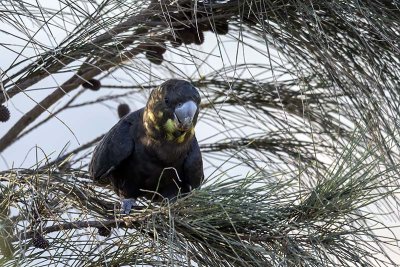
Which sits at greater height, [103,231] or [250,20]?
[250,20]

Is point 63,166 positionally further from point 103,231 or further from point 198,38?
point 103,231

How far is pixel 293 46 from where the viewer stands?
2385mm

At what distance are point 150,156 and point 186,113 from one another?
0.86 feet

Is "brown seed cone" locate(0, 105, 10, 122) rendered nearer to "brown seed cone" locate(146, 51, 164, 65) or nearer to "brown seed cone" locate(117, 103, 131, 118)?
"brown seed cone" locate(146, 51, 164, 65)

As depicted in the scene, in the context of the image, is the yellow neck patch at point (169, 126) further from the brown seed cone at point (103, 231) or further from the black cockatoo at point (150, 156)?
the brown seed cone at point (103, 231)

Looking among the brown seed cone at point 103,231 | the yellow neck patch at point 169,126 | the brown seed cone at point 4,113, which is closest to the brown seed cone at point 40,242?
the brown seed cone at point 103,231

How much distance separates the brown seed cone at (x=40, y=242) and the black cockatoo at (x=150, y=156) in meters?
0.54

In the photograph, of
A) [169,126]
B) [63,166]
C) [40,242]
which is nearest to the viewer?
[40,242]

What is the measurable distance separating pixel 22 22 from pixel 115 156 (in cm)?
66

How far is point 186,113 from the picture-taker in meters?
2.36

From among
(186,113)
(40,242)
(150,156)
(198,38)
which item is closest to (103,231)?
(40,242)

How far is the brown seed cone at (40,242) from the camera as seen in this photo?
1966 millimetres

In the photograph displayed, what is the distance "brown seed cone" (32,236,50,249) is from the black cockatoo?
0.54m

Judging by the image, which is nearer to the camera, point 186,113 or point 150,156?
point 186,113
